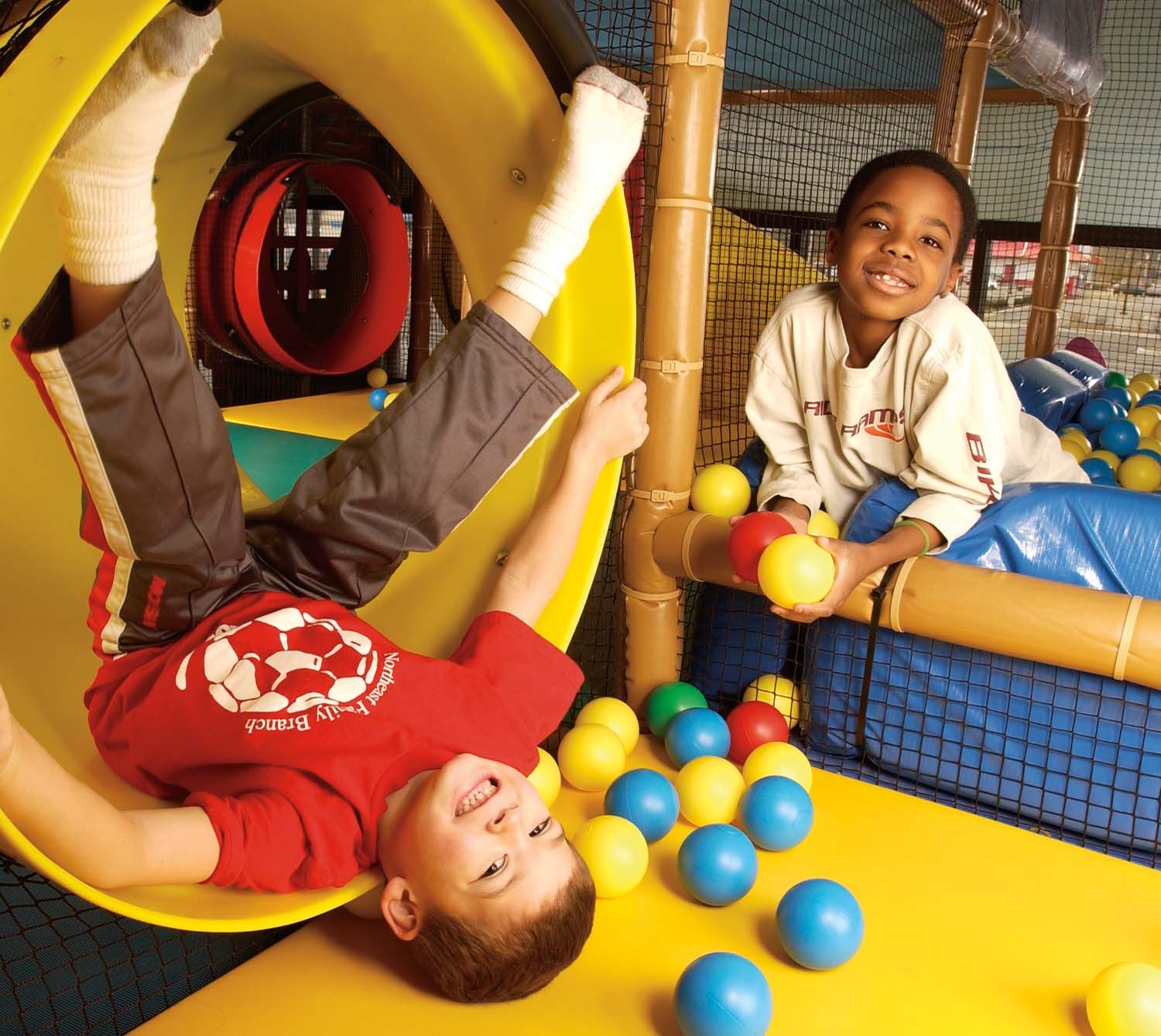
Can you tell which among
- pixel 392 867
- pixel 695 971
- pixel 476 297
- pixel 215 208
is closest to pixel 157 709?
pixel 392 867

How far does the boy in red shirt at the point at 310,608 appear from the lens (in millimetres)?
854

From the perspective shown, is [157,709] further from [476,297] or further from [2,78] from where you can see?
[476,297]

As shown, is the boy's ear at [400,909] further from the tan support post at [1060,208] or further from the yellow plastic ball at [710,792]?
the tan support post at [1060,208]

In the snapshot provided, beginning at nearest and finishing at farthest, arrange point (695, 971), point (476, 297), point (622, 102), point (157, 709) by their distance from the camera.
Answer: point (695, 971), point (157, 709), point (622, 102), point (476, 297)

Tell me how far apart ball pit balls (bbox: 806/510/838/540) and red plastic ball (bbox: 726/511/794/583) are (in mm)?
143

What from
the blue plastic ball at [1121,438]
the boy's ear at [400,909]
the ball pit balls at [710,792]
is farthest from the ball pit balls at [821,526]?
the blue plastic ball at [1121,438]

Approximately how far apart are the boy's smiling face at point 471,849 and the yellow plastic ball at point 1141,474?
2139 millimetres

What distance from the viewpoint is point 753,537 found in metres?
1.38

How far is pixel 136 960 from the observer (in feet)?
4.33

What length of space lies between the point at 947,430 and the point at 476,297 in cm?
71

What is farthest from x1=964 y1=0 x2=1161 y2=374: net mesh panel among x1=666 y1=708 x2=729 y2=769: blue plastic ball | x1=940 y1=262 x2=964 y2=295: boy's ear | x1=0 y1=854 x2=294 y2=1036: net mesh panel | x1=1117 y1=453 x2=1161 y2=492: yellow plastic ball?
x1=0 y1=854 x2=294 y2=1036: net mesh panel

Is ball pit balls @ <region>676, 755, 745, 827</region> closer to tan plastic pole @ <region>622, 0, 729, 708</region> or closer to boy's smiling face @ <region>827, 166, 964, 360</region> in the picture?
tan plastic pole @ <region>622, 0, 729, 708</region>

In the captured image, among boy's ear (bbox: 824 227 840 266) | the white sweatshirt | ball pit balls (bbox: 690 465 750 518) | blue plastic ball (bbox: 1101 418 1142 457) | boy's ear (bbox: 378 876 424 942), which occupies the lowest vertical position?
boy's ear (bbox: 378 876 424 942)

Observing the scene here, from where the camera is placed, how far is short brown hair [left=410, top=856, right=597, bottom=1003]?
3.21 ft
